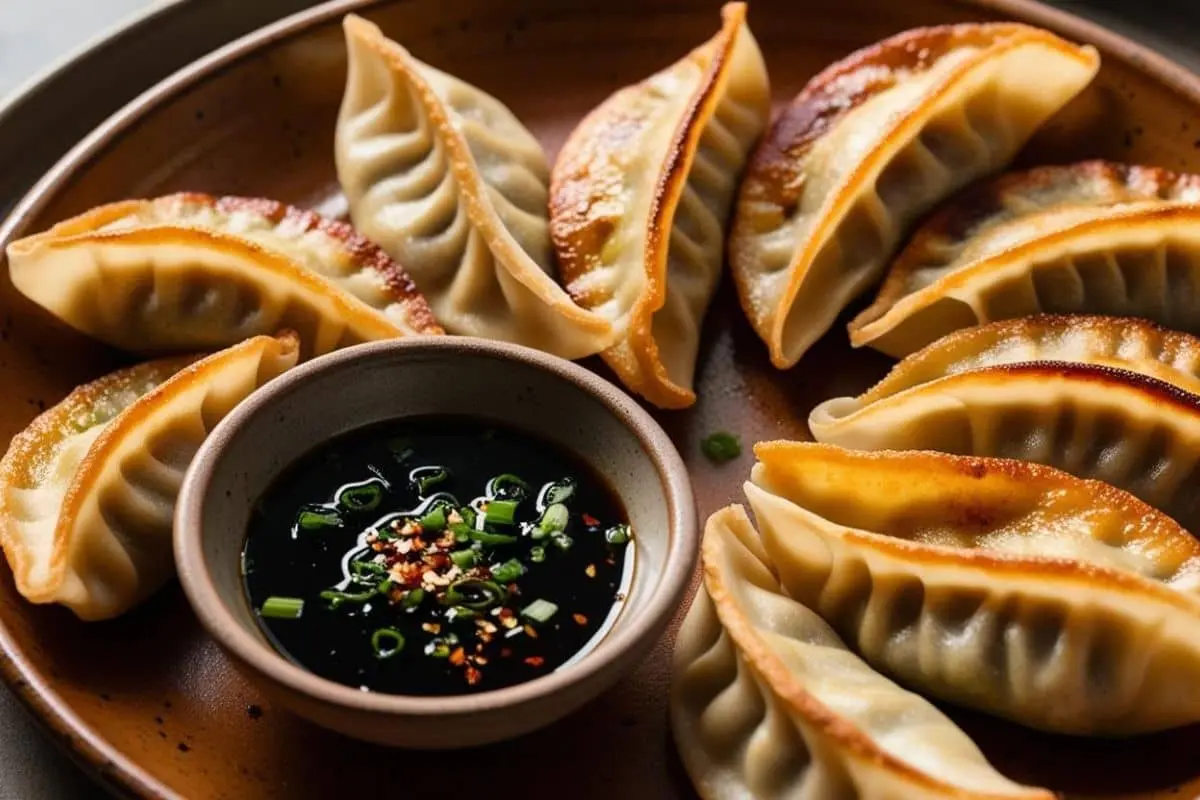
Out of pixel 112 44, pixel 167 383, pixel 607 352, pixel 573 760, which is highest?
pixel 112 44

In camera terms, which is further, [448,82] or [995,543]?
[448,82]

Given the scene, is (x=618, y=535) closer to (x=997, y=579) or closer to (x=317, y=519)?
(x=317, y=519)

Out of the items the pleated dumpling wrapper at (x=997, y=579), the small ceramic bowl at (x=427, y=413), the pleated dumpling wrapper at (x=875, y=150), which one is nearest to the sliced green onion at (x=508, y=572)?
the small ceramic bowl at (x=427, y=413)

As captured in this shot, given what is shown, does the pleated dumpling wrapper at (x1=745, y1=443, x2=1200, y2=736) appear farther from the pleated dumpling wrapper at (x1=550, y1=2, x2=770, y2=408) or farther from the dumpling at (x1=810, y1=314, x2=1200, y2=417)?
the pleated dumpling wrapper at (x1=550, y1=2, x2=770, y2=408)

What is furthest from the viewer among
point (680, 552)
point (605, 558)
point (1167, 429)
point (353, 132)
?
point (353, 132)

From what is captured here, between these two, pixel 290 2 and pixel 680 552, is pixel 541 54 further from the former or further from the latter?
pixel 680 552

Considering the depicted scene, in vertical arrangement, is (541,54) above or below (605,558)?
above

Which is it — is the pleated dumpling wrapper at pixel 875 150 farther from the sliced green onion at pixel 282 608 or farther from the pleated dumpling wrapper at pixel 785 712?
the sliced green onion at pixel 282 608

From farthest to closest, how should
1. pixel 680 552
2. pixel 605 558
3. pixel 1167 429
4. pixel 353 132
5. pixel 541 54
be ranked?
pixel 541 54
pixel 353 132
pixel 1167 429
pixel 605 558
pixel 680 552

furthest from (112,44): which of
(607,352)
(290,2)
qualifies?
(607,352)
